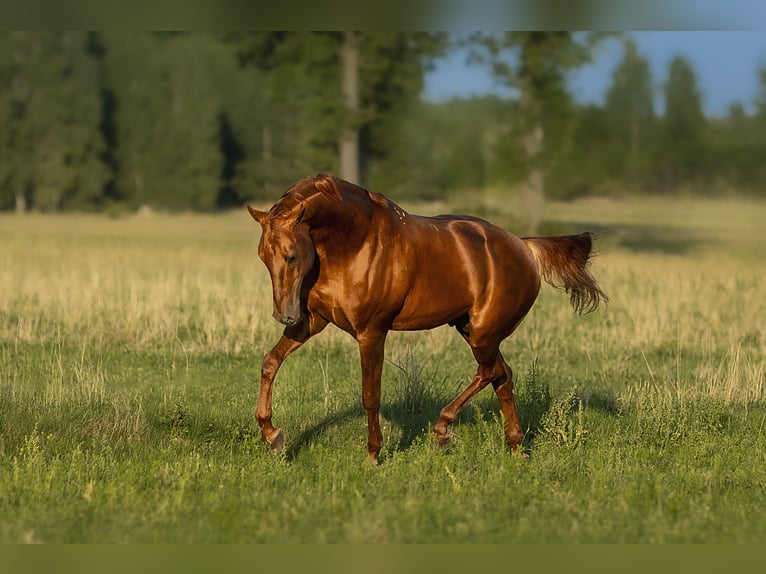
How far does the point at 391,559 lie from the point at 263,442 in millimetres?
2228

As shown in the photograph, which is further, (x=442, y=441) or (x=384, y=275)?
(x=442, y=441)

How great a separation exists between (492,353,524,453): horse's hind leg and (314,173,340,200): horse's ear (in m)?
1.85

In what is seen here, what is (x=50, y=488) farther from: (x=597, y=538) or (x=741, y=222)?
(x=741, y=222)

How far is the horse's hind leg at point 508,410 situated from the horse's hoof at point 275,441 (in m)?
1.57

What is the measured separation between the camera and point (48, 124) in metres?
48.8

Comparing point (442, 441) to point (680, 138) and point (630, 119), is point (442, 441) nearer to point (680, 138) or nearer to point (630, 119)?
point (630, 119)

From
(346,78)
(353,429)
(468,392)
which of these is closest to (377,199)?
(468,392)

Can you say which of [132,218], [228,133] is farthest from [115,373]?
[228,133]

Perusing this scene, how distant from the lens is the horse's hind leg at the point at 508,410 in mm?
7051

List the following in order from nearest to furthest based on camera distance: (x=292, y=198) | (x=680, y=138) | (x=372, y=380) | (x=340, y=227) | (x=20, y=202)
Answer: (x=292, y=198) → (x=340, y=227) → (x=372, y=380) → (x=680, y=138) → (x=20, y=202)

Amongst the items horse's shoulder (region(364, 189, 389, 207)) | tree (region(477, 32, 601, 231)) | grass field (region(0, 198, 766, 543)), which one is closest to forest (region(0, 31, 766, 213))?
tree (region(477, 32, 601, 231))

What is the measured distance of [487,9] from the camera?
26.0ft

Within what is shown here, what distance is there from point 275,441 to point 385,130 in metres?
26.9

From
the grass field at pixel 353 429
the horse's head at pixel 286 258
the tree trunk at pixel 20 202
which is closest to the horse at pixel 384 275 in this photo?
the horse's head at pixel 286 258
